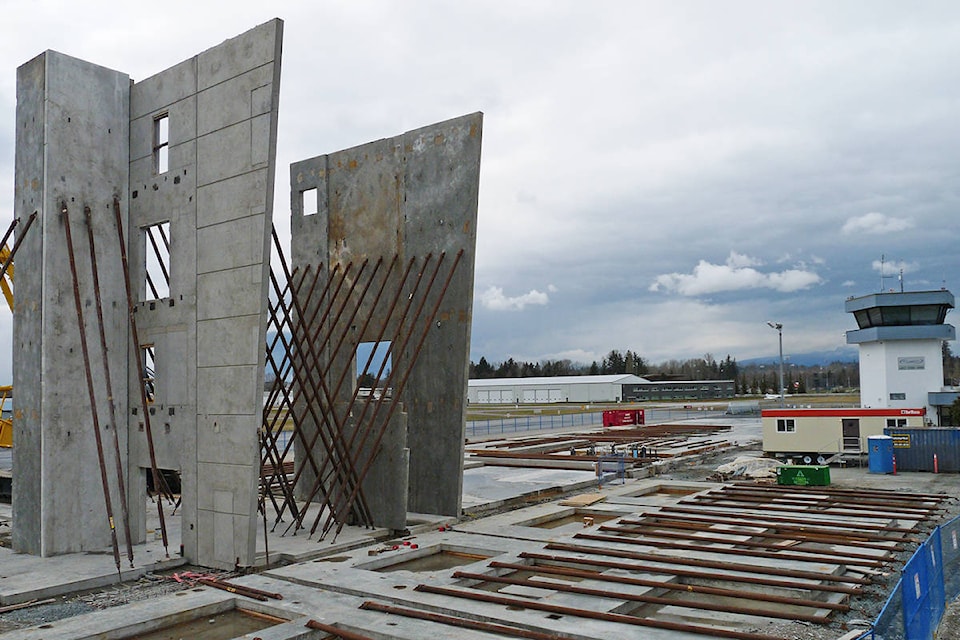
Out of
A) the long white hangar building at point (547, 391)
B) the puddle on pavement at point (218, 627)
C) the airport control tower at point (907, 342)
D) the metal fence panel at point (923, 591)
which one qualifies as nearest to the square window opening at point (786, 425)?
the airport control tower at point (907, 342)

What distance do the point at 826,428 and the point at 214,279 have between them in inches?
960

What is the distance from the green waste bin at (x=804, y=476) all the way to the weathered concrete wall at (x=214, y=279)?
17.1 m

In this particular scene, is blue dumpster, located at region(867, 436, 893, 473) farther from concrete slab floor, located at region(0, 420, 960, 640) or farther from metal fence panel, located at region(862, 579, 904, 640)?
metal fence panel, located at region(862, 579, 904, 640)

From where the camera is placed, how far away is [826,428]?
99.8 ft

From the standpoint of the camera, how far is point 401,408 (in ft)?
59.0

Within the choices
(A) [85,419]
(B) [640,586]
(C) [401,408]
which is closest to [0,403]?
(A) [85,419]

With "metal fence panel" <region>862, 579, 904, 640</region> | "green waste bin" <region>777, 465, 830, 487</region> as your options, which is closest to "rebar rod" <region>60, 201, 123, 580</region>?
"metal fence panel" <region>862, 579, 904, 640</region>

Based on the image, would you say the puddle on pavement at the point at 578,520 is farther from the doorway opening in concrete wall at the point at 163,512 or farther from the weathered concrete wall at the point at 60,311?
the weathered concrete wall at the point at 60,311

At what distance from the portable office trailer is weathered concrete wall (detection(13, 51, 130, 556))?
23.8 m

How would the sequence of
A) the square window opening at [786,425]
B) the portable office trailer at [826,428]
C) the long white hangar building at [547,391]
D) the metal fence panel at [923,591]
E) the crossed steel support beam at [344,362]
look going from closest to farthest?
1. the metal fence panel at [923,591]
2. the crossed steel support beam at [344,362]
3. the portable office trailer at [826,428]
4. the square window opening at [786,425]
5. the long white hangar building at [547,391]

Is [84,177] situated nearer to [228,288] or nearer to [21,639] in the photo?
[228,288]

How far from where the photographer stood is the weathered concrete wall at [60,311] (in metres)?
15.0

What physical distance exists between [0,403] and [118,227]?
18.0 m

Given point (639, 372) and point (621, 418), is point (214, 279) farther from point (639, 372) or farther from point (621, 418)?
point (639, 372)
